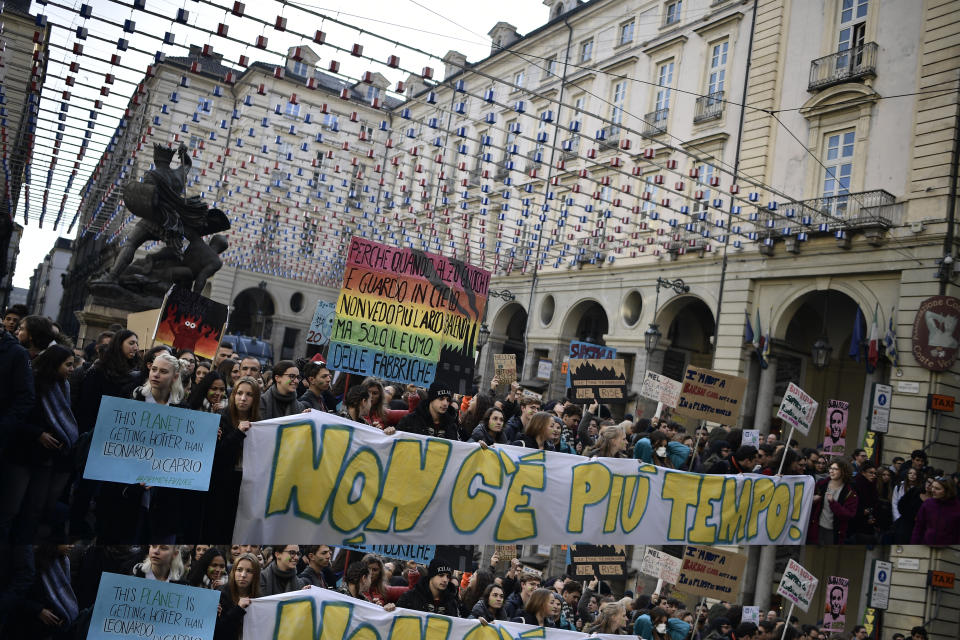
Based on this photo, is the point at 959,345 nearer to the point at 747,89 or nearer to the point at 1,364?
the point at 747,89

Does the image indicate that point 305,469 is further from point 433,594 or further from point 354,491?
point 433,594

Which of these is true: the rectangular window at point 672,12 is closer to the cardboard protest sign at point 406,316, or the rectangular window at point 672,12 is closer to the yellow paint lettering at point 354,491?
the cardboard protest sign at point 406,316

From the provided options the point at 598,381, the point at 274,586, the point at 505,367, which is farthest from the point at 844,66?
the point at 274,586

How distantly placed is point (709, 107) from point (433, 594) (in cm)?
2046

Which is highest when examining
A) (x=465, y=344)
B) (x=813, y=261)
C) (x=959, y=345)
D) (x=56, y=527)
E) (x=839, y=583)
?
(x=813, y=261)

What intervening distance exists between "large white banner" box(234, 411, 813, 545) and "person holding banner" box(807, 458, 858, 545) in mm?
A: 1125

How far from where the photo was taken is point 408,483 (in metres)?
6.41

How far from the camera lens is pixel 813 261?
1956 centimetres

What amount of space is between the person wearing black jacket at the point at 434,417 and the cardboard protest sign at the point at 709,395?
5.37m

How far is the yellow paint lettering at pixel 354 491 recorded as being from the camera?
6031 mm

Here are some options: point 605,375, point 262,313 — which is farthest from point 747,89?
point 262,313

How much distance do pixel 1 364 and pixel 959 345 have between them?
17.7m

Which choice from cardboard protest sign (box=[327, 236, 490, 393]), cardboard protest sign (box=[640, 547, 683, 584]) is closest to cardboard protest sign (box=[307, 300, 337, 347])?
cardboard protest sign (box=[327, 236, 490, 393])

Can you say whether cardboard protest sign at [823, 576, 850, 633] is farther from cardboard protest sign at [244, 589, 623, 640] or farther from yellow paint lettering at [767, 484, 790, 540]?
cardboard protest sign at [244, 589, 623, 640]
